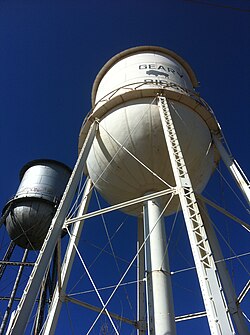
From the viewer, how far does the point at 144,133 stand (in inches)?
246

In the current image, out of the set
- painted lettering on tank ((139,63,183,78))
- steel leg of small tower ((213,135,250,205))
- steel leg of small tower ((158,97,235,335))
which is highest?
painted lettering on tank ((139,63,183,78))

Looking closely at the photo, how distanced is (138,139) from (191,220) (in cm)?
259

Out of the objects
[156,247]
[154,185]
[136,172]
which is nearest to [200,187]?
[154,185]

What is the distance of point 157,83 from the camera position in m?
6.75

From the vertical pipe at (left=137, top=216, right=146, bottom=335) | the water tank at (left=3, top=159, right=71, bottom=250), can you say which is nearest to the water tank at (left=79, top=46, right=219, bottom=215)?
the vertical pipe at (left=137, top=216, right=146, bottom=335)

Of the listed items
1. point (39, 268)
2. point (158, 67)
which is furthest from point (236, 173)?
point (39, 268)

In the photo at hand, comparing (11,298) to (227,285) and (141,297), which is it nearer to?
(141,297)

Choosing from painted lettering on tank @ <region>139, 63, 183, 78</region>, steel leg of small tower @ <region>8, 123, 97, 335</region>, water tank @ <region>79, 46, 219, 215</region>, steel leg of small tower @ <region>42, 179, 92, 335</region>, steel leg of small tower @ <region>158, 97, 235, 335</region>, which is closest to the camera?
steel leg of small tower @ <region>158, 97, 235, 335</region>

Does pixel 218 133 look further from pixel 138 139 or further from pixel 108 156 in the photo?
pixel 108 156

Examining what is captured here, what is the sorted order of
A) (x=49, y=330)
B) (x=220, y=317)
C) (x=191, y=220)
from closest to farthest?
(x=220, y=317), (x=191, y=220), (x=49, y=330)

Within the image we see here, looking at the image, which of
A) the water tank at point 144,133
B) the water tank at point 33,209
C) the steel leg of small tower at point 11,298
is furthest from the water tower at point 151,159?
→ the steel leg of small tower at point 11,298

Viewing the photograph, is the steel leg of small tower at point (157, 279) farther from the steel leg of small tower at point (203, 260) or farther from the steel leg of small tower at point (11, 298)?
the steel leg of small tower at point (11, 298)

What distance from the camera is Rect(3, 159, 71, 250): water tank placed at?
11422 millimetres

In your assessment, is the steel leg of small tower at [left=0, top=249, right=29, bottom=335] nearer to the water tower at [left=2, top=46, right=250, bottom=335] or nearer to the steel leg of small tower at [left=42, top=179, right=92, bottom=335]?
the steel leg of small tower at [left=42, top=179, right=92, bottom=335]
